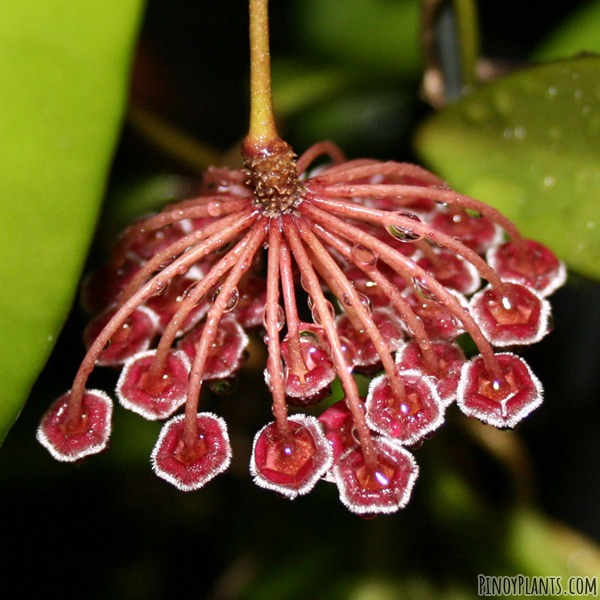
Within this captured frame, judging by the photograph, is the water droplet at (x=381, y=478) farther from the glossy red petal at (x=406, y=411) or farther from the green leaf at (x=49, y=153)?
the green leaf at (x=49, y=153)

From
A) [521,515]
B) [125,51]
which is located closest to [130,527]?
[521,515]

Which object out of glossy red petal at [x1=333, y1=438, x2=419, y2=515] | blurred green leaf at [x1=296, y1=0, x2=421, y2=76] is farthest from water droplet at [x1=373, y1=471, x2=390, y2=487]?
blurred green leaf at [x1=296, y1=0, x2=421, y2=76]

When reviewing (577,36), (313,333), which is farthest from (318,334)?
(577,36)

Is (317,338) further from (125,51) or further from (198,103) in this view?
(198,103)

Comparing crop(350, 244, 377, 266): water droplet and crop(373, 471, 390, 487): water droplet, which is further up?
crop(350, 244, 377, 266): water droplet

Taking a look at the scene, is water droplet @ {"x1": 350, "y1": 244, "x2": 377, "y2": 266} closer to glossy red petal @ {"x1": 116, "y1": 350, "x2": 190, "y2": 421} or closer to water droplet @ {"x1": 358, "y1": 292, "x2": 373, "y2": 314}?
water droplet @ {"x1": 358, "y1": 292, "x2": 373, "y2": 314}

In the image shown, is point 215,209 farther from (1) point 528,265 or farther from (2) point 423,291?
(1) point 528,265

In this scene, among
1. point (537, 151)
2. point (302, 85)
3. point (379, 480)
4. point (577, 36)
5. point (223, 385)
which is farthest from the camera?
point (302, 85)
